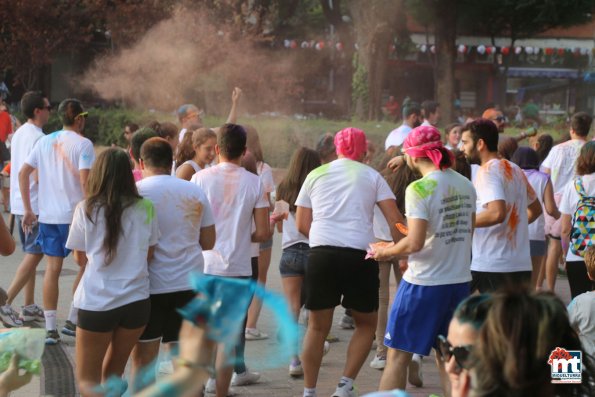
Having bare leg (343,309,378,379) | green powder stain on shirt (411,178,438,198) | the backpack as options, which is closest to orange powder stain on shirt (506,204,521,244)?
the backpack

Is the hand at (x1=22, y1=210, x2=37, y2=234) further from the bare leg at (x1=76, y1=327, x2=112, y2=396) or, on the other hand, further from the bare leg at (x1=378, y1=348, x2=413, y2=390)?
the bare leg at (x1=378, y1=348, x2=413, y2=390)

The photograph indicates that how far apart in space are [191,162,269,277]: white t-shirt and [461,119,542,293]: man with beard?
158cm

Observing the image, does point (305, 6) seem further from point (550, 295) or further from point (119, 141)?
point (550, 295)

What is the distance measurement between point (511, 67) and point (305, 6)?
12.1 m

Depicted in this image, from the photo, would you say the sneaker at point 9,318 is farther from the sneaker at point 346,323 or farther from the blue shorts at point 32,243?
the sneaker at point 346,323

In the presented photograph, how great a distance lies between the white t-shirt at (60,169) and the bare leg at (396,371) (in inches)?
139

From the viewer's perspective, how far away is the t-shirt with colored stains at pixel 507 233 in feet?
22.2

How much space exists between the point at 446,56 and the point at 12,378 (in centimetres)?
2451

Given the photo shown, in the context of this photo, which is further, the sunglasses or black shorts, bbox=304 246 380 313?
black shorts, bbox=304 246 380 313

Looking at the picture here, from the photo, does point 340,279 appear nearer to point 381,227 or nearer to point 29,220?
point 381,227

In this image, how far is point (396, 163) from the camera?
7387 millimetres

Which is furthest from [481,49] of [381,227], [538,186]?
[381,227]

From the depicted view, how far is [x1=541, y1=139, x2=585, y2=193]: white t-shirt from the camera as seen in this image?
10352 millimetres

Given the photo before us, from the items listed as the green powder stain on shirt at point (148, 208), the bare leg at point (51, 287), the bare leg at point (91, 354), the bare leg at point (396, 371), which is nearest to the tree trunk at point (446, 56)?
the bare leg at point (51, 287)
